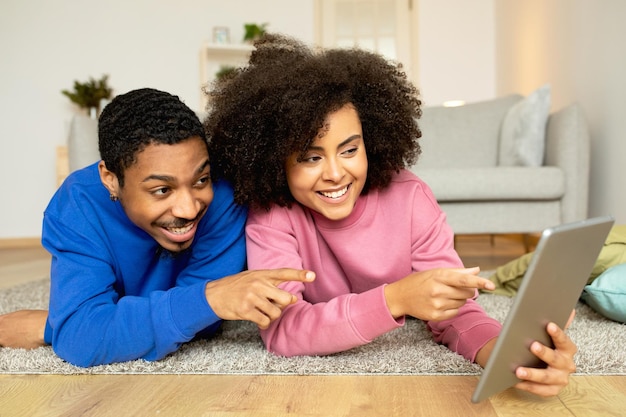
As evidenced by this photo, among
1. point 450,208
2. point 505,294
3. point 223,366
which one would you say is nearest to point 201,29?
point 450,208

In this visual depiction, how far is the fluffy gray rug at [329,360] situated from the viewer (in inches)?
46.8

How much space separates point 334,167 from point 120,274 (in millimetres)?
517

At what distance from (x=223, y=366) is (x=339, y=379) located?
0.79 feet

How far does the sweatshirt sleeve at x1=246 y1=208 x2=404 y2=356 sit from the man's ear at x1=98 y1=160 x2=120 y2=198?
0.97 feet

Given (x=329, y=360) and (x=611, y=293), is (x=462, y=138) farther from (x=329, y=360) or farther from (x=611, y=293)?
(x=329, y=360)

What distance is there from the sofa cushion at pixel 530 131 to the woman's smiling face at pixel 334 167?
6.72ft

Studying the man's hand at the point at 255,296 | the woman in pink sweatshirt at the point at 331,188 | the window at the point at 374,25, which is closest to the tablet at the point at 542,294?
the woman in pink sweatshirt at the point at 331,188

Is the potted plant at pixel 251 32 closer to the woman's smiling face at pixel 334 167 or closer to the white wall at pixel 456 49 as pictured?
the white wall at pixel 456 49

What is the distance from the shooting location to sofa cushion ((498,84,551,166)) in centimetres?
312

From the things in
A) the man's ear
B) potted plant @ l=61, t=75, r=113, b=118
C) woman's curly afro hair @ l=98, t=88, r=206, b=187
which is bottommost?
the man's ear

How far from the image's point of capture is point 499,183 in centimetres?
292

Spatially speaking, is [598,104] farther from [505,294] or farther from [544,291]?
[544,291]

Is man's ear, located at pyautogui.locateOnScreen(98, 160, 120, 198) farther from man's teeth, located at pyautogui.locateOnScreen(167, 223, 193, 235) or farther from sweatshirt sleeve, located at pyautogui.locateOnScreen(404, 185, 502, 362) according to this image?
sweatshirt sleeve, located at pyautogui.locateOnScreen(404, 185, 502, 362)

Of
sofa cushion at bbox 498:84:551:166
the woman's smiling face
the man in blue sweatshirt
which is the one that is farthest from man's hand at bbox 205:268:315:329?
sofa cushion at bbox 498:84:551:166
